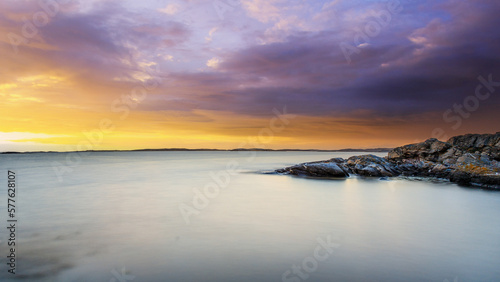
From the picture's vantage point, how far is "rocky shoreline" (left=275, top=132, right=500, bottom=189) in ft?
72.2

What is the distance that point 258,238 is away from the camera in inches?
353

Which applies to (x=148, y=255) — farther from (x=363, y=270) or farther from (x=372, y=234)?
(x=372, y=234)

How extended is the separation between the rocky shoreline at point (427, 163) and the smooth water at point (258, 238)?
638 centimetres

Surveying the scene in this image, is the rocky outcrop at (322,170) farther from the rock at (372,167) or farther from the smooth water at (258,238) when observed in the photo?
the smooth water at (258,238)

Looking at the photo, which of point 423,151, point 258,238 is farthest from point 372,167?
point 258,238

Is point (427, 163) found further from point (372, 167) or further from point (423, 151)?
point (372, 167)

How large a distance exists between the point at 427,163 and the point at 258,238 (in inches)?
1048

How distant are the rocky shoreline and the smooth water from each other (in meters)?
6.38

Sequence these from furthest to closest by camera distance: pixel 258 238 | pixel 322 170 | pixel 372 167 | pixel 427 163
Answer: pixel 427 163 < pixel 372 167 < pixel 322 170 < pixel 258 238

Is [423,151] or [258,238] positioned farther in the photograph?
[423,151]

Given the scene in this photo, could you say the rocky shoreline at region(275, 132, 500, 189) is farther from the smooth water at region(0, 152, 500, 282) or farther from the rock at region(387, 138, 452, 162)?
the smooth water at region(0, 152, 500, 282)

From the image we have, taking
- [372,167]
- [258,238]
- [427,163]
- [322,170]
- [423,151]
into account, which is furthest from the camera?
[423,151]

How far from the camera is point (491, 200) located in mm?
15406

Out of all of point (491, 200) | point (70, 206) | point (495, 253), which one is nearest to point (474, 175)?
point (491, 200)
